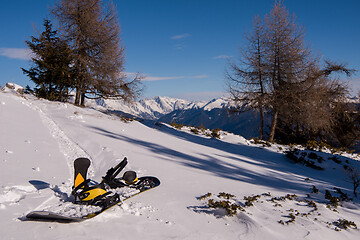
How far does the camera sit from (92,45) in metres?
18.5

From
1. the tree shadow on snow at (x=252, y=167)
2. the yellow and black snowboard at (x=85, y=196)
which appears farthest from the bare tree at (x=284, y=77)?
the yellow and black snowboard at (x=85, y=196)

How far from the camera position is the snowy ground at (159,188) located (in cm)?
318

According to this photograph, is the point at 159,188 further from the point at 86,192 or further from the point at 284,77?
the point at 284,77

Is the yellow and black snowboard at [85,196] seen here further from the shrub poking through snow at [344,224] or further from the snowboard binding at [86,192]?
the shrub poking through snow at [344,224]

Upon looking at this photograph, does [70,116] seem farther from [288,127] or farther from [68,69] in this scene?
[288,127]

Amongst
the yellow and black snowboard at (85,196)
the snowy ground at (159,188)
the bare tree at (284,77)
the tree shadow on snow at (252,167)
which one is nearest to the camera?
the yellow and black snowboard at (85,196)

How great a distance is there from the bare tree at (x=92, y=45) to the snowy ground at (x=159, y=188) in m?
8.67

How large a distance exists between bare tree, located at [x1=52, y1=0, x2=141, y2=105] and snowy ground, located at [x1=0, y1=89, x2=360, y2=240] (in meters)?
8.67

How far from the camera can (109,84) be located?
19656 mm

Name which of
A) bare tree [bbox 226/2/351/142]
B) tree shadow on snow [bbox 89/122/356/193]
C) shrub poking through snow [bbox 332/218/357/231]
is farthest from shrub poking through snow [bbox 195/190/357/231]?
bare tree [bbox 226/2/351/142]

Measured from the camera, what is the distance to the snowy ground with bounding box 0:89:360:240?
3184 millimetres

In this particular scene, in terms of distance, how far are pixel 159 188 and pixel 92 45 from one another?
1741 centimetres

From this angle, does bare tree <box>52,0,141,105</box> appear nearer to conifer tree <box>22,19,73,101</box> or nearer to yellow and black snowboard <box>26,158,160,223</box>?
conifer tree <box>22,19,73,101</box>

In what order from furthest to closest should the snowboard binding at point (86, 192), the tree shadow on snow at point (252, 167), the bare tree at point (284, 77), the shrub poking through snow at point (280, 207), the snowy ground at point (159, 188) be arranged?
the bare tree at point (284, 77)
the tree shadow on snow at point (252, 167)
the shrub poking through snow at point (280, 207)
the snowboard binding at point (86, 192)
the snowy ground at point (159, 188)
